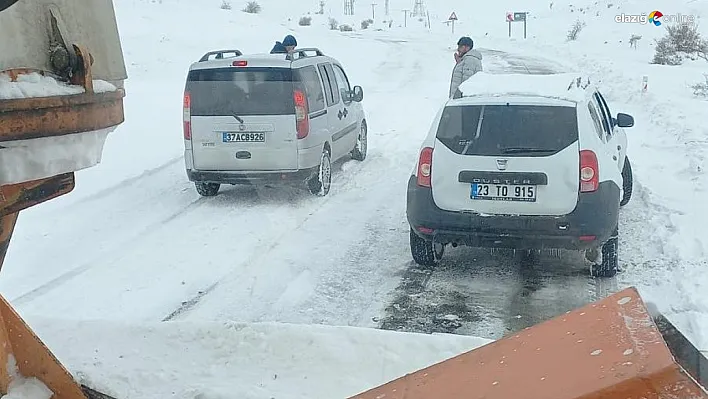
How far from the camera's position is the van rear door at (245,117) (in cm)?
937

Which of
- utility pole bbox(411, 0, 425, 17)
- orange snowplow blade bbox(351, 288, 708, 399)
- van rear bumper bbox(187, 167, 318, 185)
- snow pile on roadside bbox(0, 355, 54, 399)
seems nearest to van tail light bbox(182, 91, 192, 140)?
van rear bumper bbox(187, 167, 318, 185)

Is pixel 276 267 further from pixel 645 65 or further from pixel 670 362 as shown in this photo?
pixel 645 65

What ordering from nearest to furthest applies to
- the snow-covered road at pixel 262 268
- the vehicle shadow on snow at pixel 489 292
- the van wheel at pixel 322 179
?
the vehicle shadow on snow at pixel 489 292 → the snow-covered road at pixel 262 268 → the van wheel at pixel 322 179

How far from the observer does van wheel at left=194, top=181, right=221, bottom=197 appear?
32.4 ft

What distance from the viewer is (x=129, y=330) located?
431 centimetres

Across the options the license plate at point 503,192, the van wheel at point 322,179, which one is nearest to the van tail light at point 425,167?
the license plate at point 503,192

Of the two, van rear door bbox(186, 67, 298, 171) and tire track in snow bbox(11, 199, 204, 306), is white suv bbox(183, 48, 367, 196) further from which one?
tire track in snow bbox(11, 199, 204, 306)

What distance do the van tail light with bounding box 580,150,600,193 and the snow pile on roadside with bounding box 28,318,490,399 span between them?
2412 millimetres

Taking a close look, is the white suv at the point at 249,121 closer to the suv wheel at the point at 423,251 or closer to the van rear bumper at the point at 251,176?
the van rear bumper at the point at 251,176

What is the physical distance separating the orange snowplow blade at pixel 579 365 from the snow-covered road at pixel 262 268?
3.04 meters

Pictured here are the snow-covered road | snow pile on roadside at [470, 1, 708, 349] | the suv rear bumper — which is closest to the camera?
the snow-covered road

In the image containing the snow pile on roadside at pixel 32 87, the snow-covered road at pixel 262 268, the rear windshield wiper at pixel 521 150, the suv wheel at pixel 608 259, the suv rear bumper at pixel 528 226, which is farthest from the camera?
the suv wheel at pixel 608 259

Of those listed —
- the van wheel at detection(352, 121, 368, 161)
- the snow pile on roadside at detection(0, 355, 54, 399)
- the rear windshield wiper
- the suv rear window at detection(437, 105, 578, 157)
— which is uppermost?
the snow pile on roadside at detection(0, 355, 54, 399)

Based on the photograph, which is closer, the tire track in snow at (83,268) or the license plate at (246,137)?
the tire track in snow at (83,268)
